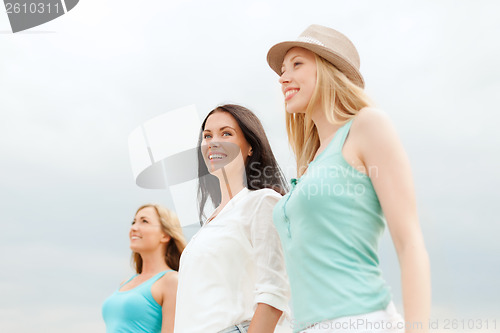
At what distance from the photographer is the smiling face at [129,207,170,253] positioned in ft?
18.8

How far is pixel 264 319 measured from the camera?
289 cm

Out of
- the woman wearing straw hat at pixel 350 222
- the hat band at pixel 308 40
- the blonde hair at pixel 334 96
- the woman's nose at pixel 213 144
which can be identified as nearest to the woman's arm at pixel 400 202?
the woman wearing straw hat at pixel 350 222

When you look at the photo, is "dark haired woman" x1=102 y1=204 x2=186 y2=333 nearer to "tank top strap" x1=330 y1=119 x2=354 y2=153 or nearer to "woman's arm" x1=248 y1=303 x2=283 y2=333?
"woman's arm" x1=248 y1=303 x2=283 y2=333

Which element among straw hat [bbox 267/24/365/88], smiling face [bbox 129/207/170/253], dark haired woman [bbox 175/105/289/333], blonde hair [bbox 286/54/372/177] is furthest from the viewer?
smiling face [bbox 129/207/170/253]

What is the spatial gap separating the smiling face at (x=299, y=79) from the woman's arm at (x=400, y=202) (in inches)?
14.8

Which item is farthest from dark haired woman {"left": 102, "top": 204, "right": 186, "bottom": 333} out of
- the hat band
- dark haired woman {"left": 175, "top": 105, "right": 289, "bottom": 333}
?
the hat band

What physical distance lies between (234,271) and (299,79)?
1216 millimetres

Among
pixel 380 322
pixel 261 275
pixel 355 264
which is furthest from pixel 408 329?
pixel 261 275

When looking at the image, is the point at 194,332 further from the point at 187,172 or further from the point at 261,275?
the point at 187,172

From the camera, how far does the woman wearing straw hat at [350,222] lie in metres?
2.10

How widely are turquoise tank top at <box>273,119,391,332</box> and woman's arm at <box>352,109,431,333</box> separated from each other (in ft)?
0.31

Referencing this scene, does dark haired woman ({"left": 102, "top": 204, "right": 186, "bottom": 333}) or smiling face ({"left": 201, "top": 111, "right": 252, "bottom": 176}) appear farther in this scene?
dark haired woman ({"left": 102, "top": 204, "right": 186, "bottom": 333})

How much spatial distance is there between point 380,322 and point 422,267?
279 millimetres

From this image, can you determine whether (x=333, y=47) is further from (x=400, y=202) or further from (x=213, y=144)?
(x=213, y=144)
